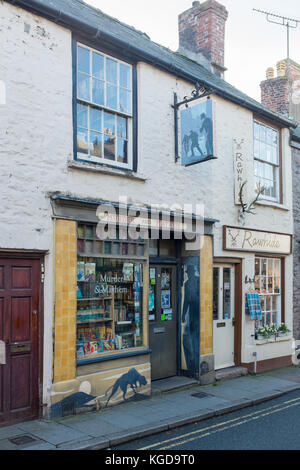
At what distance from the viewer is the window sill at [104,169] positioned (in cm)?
779

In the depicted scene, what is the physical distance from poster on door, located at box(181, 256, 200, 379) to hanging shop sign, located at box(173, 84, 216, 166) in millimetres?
2257

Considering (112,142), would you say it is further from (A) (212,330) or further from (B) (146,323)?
(A) (212,330)

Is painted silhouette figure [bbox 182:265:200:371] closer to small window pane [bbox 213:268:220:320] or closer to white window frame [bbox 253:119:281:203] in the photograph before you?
small window pane [bbox 213:268:220:320]

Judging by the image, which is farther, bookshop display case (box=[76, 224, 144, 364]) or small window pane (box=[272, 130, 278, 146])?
small window pane (box=[272, 130, 278, 146])

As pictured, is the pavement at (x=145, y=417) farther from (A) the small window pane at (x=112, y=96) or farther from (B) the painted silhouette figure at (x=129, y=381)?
(A) the small window pane at (x=112, y=96)

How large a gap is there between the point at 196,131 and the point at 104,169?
2172 mm

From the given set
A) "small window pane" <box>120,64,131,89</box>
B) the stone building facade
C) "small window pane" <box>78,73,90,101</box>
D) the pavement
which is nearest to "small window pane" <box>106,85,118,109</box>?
"small window pane" <box>120,64,131,89</box>

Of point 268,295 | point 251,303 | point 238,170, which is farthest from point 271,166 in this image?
point 251,303

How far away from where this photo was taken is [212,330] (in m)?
10.3

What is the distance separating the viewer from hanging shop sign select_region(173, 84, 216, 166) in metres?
8.91

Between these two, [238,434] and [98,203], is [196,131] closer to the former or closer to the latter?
[98,203]

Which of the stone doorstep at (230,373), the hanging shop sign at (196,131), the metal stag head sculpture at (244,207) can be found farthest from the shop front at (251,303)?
the hanging shop sign at (196,131)

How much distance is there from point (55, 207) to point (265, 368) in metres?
7.15

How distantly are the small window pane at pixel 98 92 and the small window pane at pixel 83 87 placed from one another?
0.14 metres
